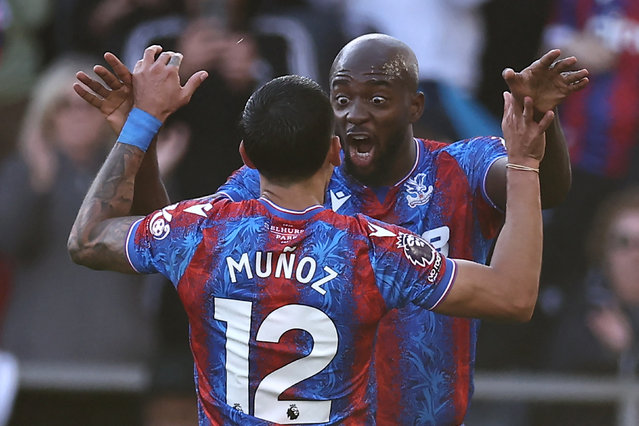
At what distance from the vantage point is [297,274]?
306 centimetres

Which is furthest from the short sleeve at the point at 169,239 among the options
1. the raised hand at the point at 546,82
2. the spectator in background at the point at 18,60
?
the spectator in background at the point at 18,60

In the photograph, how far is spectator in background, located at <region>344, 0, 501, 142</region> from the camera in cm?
708

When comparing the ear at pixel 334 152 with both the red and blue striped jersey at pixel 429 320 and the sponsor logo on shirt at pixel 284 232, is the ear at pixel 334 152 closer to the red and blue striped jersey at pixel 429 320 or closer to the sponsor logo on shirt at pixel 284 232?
the sponsor logo on shirt at pixel 284 232

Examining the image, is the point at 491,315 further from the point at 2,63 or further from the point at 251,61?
the point at 2,63

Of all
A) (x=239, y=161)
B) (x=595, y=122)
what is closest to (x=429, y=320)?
(x=239, y=161)

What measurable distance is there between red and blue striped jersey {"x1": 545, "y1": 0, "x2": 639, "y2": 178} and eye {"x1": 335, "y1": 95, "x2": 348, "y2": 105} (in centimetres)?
377

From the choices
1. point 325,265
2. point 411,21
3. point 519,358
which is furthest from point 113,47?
point 325,265

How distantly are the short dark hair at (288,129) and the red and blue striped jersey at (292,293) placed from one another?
12cm

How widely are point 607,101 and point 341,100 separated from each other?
3910 millimetres

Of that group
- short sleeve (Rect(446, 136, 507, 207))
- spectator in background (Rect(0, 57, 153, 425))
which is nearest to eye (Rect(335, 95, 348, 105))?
short sleeve (Rect(446, 136, 507, 207))

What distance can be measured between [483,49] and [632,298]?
1922mm

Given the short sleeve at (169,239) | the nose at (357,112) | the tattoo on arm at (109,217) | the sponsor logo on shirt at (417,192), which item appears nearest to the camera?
the short sleeve at (169,239)

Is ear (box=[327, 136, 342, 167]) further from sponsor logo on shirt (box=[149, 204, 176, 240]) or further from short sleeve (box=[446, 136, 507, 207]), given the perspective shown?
short sleeve (box=[446, 136, 507, 207])

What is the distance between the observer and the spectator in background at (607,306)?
23.4ft
